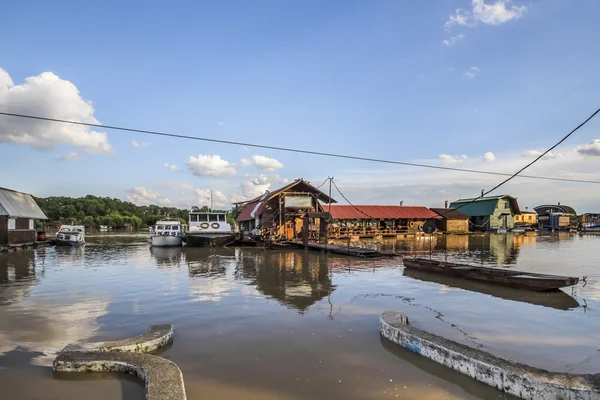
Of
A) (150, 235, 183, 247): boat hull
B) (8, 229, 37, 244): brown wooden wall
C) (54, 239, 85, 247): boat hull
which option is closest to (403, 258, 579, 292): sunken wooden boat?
(150, 235, 183, 247): boat hull

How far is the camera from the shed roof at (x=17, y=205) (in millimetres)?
28733

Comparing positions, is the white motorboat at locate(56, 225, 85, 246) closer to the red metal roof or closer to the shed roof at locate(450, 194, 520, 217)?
the red metal roof

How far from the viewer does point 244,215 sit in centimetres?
A: 4497

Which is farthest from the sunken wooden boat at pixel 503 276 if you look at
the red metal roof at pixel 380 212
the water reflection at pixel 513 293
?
the red metal roof at pixel 380 212

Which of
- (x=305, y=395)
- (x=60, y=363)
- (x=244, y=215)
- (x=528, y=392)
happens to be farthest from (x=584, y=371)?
(x=244, y=215)

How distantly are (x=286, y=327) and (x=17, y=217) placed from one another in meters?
31.2

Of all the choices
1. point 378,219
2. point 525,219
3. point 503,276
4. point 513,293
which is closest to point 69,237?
point 378,219

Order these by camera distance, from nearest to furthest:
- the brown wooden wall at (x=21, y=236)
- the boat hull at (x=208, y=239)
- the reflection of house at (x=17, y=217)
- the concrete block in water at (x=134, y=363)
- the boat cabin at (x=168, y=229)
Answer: the concrete block in water at (x=134, y=363)
the reflection of house at (x=17, y=217)
the brown wooden wall at (x=21, y=236)
the boat hull at (x=208, y=239)
the boat cabin at (x=168, y=229)

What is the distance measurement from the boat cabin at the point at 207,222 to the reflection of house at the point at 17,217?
1342 centimetres

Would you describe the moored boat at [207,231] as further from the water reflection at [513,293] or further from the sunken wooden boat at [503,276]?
the water reflection at [513,293]

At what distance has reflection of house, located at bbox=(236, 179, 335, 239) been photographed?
35000mm

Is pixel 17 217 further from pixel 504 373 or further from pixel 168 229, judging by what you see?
pixel 504 373

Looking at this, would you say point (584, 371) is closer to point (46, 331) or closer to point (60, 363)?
point (60, 363)

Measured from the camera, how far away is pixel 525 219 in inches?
2726
